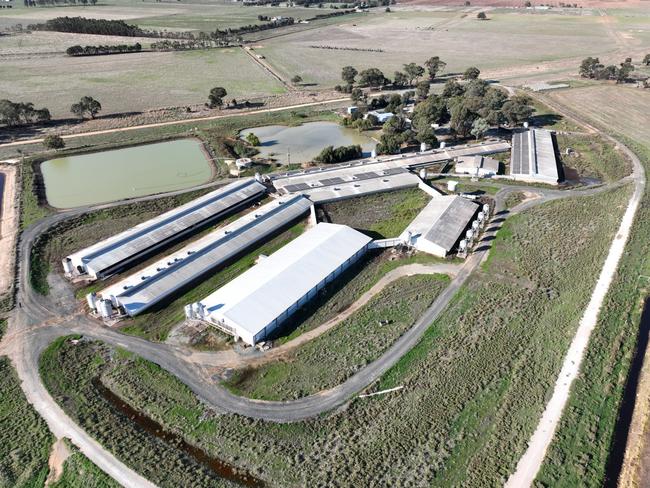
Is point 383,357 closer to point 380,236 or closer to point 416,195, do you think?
point 380,236

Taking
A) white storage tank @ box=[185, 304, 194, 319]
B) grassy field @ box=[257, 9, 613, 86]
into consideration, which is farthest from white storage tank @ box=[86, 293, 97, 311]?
grassy field @ box=[257, 9, 613, 86]

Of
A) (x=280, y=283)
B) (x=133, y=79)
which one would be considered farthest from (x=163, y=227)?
(x=133, y=79)

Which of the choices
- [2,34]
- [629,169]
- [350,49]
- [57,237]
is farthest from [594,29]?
[2,34]

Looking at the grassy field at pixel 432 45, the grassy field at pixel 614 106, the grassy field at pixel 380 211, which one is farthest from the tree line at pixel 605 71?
the grassy field at pixel 380 211

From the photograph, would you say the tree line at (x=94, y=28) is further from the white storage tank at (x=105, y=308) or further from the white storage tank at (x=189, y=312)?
the white storage tank at (x=189, y=312)

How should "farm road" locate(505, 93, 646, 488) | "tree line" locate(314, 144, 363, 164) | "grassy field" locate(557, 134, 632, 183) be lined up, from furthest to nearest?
"tree line" locate(314, 144, 363, 164)
"grassy field" locate(557, 134, 632, 183)
"farm road" locate(505, 93, 646, 488)

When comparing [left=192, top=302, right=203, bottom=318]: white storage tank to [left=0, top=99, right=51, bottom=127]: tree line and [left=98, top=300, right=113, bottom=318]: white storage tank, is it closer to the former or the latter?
[left=98, top=300, right=113, bottom=318]: white storage tank

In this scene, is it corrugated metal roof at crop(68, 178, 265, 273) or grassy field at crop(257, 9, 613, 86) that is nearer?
corrugated metal roof at crop(68, 178, 265, 273)
